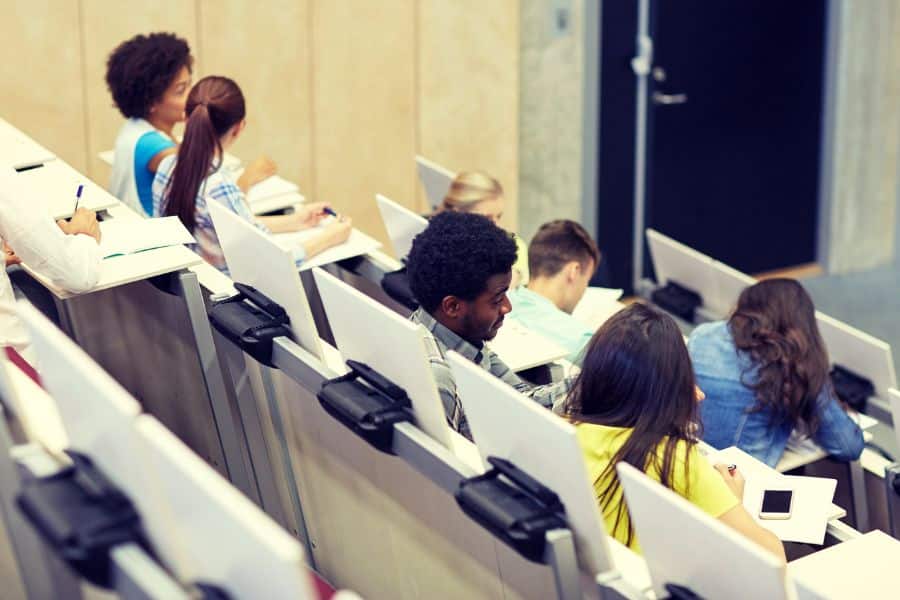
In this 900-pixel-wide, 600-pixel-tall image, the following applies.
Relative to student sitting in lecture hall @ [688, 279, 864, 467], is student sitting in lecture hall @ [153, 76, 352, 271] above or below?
above

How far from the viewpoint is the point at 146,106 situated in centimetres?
406

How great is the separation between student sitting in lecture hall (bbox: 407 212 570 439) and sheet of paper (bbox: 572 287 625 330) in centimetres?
125

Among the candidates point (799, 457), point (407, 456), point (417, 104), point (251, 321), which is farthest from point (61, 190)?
point (417, 104)

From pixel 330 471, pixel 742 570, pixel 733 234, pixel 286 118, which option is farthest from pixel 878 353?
pixel 733 234

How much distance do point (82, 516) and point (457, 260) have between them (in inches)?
43.5

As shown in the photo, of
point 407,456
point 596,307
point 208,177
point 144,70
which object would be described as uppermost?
point 144,70

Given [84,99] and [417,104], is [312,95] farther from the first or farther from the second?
[84,99]

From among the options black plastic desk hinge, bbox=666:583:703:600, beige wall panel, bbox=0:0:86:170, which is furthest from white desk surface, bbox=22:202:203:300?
beige wall panel, bbox=0:0:86:170

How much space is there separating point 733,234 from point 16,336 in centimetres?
450

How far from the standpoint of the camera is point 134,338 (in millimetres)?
3309

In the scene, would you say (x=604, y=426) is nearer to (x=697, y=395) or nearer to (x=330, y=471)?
(x=697, y=395)

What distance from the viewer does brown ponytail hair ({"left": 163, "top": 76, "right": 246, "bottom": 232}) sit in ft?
11.7

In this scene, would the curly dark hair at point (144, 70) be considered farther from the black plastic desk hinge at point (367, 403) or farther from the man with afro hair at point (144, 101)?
the black plastic desk hinge at point (367, 403)

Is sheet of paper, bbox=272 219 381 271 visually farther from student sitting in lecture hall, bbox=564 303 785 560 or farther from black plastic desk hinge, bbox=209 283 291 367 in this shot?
student sitting in lecture hall, bbox=564 303 785 560
